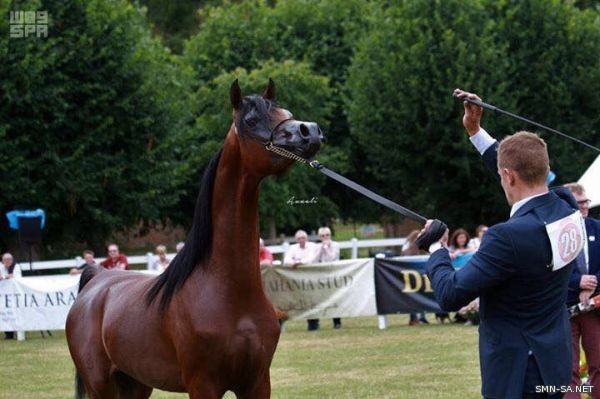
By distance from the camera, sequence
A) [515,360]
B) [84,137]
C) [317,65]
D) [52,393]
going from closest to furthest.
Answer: [515,360], [52,393], [84,137], [317,65]

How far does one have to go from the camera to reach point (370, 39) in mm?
33688

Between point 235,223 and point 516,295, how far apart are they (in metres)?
2.21

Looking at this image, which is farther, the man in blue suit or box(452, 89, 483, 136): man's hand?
box(452, 89, 483, 136): man's hand

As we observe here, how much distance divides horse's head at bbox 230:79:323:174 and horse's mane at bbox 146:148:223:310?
1.11 ft

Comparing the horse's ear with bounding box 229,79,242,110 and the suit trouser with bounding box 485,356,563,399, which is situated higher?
the horse's ear with bounding box 229,79,242,110

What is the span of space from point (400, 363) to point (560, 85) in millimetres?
20576

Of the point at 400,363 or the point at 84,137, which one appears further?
the point at 84,137

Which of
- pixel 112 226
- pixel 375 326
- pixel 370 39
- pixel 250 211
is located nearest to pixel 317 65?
pixel 370 39

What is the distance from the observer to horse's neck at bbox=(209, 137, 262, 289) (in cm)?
641

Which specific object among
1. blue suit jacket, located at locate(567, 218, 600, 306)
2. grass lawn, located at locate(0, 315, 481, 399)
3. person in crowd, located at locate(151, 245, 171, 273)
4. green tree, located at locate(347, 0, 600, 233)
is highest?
green tree, located at locate(347, 0, 600, 233)

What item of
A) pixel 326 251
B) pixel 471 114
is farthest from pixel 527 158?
pixel 326 251

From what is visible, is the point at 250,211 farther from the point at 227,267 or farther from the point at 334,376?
the point at 334,376

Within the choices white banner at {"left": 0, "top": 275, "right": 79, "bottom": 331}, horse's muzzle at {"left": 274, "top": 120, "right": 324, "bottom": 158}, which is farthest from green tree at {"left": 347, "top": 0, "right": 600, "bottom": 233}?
horse's muzzle at {"left": 274, "top": 120, "right": 324, "bottom": 158}

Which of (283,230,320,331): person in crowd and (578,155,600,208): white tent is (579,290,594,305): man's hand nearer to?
(578,155,600,208): white tent
